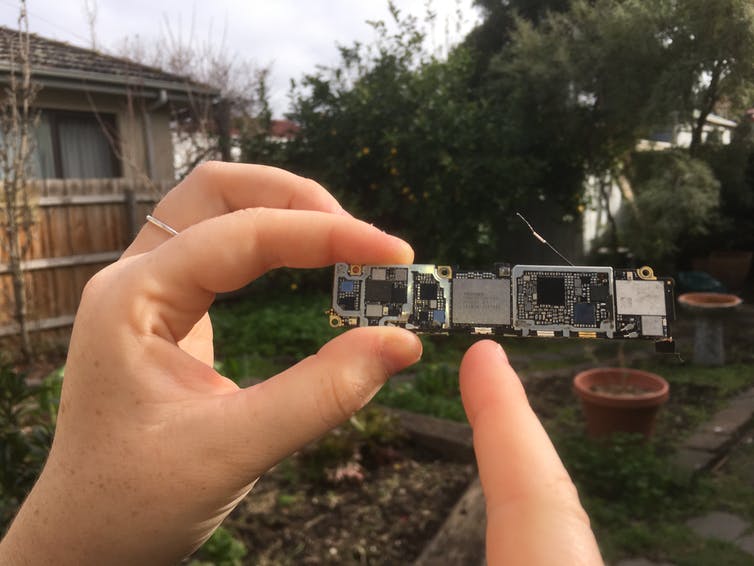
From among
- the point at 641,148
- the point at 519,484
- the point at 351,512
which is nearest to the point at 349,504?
the point at 351,512

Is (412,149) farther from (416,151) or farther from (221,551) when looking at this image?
(221,551)

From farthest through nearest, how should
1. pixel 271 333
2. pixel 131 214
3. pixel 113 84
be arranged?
pixel 113 84 → pixel 131 214 → pixel 271 333

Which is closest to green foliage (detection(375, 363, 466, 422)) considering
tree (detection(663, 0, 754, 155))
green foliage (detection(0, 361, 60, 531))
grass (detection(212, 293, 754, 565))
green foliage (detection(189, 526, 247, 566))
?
grass (detection(212, 293, 754, 565))

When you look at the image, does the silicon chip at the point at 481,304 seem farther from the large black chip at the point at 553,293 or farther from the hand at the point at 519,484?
the hand at the point at 519,484

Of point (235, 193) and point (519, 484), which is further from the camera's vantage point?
point (235, 193)

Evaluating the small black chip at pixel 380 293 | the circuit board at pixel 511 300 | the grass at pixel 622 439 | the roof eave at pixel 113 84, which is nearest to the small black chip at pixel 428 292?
the circuit board at pixel 511 300

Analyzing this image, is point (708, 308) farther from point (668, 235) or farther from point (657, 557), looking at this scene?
point (657, 557)

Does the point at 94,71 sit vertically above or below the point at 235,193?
above

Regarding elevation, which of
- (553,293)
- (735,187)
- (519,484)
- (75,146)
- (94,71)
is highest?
(94,71)
